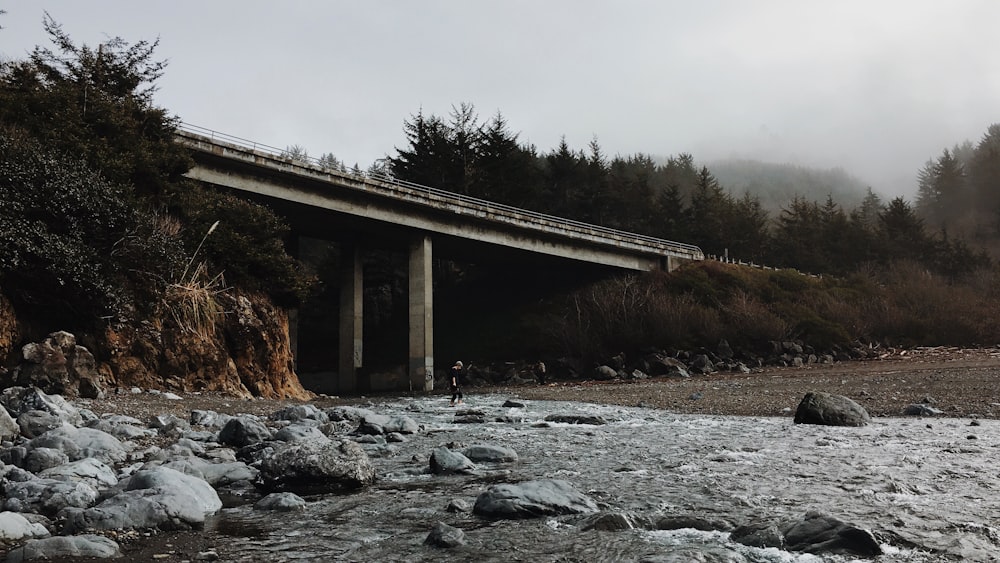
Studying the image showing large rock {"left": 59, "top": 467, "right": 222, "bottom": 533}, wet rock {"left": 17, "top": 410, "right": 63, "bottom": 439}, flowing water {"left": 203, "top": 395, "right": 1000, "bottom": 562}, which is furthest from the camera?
wet rock {"left": 17, "top": 410, "right": 63, "bottom": 439}

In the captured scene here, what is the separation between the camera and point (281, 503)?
714 centimetres

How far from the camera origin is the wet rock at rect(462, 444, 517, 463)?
10.5 m

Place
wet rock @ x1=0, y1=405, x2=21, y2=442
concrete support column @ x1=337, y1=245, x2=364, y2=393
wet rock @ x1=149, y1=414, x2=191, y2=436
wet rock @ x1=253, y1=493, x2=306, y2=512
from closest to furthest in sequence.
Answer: wet rock @ x1=253, y1=493, x2=306, y2=512
wet rock @ x1=0, y1=405, x2=21, y2=442
wet rock @ x1=149, y1=414, x2=191, y2=436
concrete support column @ x1=337, y1=245, x2=364, y2=393

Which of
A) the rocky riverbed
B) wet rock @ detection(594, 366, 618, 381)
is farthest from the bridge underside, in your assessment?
the rocky riverbed

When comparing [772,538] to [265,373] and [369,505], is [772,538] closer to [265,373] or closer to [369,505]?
[369,505]

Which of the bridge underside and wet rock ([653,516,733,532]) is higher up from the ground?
the bridge underside

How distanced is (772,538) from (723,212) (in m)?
82.3

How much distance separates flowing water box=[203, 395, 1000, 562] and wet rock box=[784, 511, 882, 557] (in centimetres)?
13

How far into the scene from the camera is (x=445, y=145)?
65.6 meters

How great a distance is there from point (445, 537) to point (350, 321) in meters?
44.7

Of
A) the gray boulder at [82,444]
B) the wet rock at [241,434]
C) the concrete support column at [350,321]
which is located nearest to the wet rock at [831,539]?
the gray boulder at [82,444]

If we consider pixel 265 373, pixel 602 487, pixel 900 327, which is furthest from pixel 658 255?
pixel 602 487

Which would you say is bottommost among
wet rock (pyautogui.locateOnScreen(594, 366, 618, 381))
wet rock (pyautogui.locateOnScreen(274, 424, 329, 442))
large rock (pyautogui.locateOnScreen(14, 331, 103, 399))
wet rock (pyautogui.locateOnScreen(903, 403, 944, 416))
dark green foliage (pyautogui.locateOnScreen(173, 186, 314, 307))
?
wet rock (pyautogui.locateOnScreen(594, 366, 618, 381))

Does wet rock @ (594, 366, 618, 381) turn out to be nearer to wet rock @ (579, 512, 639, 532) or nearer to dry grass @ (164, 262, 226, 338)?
dry grass @ (164, 262, 226, 338)
